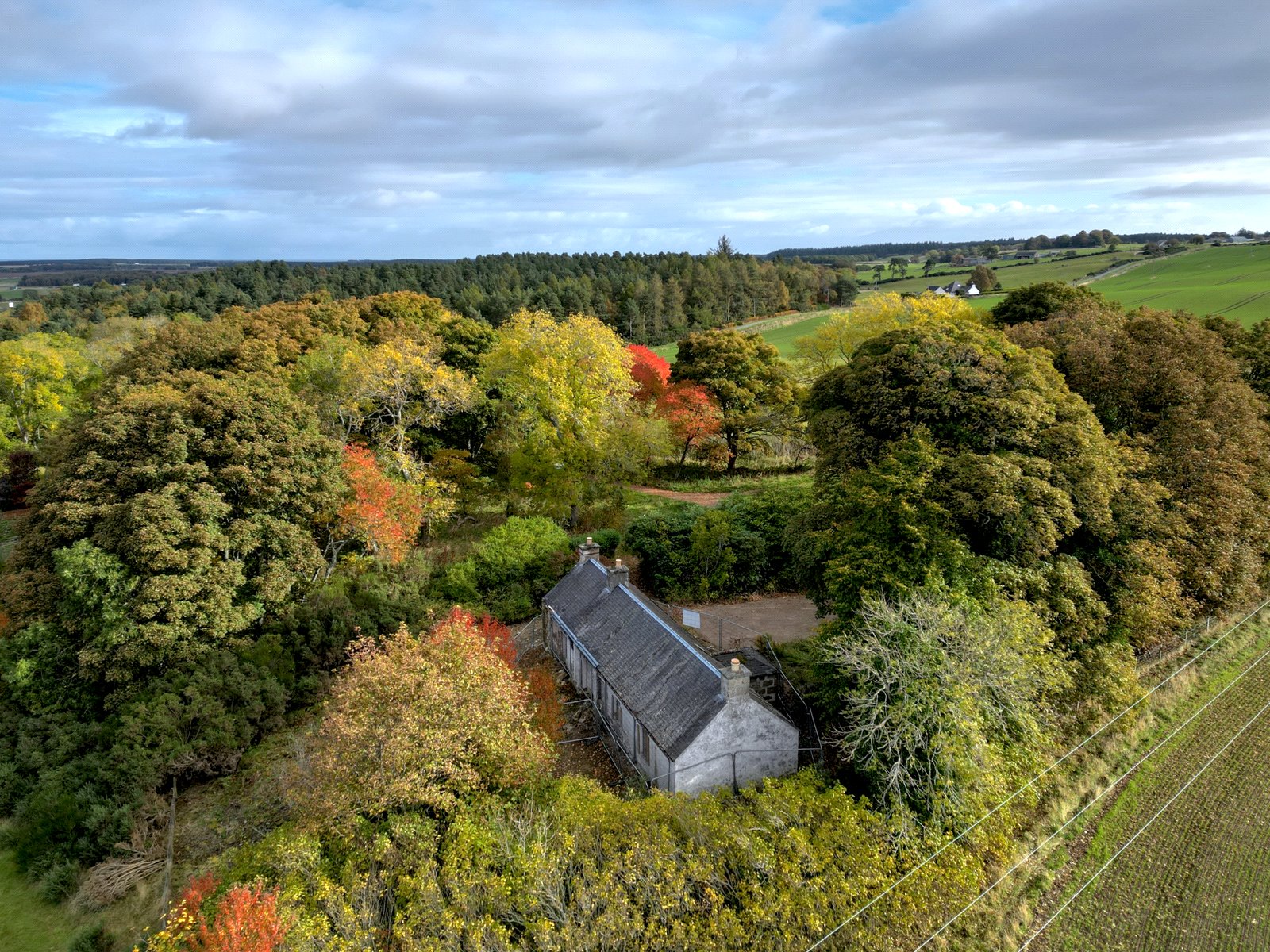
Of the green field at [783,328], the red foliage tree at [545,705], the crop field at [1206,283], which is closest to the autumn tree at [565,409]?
the red foliage tree at [545,705]

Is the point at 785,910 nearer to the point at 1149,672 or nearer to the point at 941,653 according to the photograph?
the point at 941,653

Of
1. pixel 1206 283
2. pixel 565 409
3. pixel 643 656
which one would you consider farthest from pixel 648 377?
pixel 1206 283

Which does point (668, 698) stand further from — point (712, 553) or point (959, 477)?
point (712, 553)

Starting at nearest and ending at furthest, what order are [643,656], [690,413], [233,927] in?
[233,927] → [643,656] → [690,413]

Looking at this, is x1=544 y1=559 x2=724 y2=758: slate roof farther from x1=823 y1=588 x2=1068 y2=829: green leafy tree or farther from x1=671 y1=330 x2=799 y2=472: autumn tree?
x1=671 y1=330 x2=799 y2=472: autumn tree

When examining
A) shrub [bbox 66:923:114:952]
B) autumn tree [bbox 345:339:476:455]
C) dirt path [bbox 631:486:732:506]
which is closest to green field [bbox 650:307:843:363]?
dirt path [bbox 631:486:732:506]

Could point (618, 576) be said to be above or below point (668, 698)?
above
